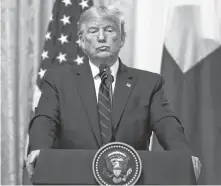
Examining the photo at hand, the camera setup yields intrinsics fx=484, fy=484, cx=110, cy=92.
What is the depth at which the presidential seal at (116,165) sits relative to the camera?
1.80 meters

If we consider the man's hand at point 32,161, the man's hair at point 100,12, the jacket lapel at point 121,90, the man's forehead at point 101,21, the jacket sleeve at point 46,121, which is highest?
Result: the man's hair at point 100,12

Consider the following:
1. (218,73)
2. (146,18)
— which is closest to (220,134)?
(218,73)

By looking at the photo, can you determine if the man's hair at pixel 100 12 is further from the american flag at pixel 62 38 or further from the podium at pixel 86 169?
the american flag at pixel 62 38

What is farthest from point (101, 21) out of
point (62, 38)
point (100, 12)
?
point (62, 38)

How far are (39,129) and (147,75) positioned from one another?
697 mm

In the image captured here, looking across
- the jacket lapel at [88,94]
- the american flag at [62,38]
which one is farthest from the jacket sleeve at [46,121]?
the american flag at [62,38]

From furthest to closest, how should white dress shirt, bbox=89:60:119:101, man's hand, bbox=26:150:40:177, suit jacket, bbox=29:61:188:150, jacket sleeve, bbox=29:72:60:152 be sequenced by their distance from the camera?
white dress shirt, bbox=89:60:119:101
suit jacket, bbox=29:61:188:150
jacket sleeve, bbox=29:72:60:152
man's hand, bbox=26:150:40:177

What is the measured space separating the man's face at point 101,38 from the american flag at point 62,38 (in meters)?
1.18

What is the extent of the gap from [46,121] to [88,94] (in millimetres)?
267

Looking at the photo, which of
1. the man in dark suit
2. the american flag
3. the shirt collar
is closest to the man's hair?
the man in dark suit

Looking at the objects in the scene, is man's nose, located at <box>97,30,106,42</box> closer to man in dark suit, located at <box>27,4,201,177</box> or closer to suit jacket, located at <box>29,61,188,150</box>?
man in dark suit, located at <box>27,4,201,177</box>

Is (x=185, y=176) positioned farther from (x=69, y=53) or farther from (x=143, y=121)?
(x=69, y=53)

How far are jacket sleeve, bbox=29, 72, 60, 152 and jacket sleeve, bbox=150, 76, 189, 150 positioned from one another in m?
0.49

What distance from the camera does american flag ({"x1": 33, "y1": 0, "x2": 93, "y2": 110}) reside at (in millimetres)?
3807
